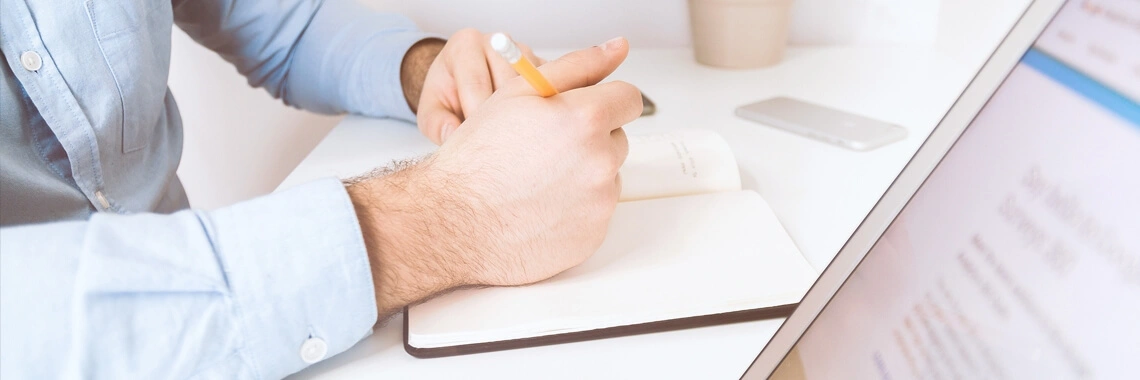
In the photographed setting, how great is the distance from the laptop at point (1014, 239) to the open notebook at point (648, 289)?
11 centimetres

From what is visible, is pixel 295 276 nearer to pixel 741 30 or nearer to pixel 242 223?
pixel 242 223

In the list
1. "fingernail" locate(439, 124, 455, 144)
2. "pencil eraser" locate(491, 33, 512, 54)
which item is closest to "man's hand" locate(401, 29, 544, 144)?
"fingernail" locate(439, 124, 455, 144)

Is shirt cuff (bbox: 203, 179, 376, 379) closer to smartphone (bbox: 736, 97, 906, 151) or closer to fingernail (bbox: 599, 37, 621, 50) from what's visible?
fingernail (bbox: 599, 37, 621, 50)

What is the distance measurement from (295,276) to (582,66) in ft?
0.79

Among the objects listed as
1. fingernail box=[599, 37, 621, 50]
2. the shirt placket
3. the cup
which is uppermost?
the cup

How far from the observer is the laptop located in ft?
0.61

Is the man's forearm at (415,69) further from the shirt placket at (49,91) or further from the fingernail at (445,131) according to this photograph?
the shirt placket at (49,91)

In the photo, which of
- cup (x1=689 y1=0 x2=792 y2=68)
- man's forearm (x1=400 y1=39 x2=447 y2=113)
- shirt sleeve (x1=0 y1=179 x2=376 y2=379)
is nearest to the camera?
shirt sleeve (x1=0 y1=179 x2=376 y2=379)

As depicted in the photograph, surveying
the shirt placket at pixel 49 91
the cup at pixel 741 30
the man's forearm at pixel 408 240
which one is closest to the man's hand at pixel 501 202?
the man's forearm at pixel 408 240

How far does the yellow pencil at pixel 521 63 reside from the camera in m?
0.40

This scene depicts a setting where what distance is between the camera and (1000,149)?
0.24 m

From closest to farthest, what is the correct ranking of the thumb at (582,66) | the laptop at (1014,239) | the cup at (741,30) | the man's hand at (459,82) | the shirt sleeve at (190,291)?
the laptop at (1014,239) < the shirt sleeve at (190,291) < the thumb at (582,66) < the man's hand at (459,82) < the cup at (741,30)

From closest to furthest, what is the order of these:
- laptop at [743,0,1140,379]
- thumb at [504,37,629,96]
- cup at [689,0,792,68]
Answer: laptop at [743,0,1140,379], thumb at [504,37,629,96], cup at [689,0,792,68]

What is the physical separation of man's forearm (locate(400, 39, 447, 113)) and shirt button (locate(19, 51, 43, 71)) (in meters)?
0.33
